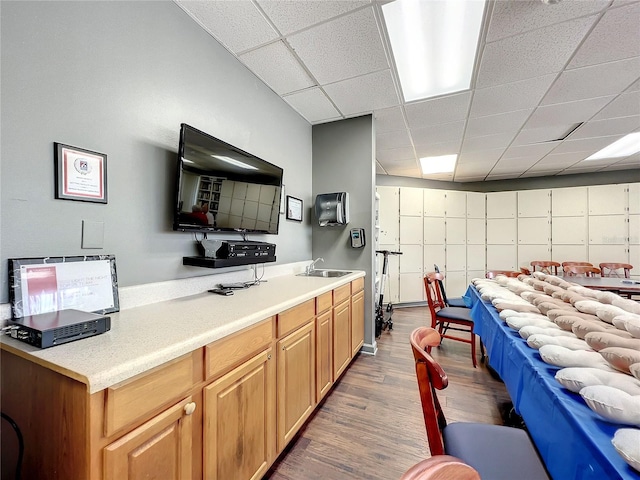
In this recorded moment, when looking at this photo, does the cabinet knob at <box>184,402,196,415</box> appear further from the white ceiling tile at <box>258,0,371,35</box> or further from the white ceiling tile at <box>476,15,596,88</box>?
the white ceiling tile at <box>476,15,596,88</box>

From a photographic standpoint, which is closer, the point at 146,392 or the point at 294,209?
the point at 146,392

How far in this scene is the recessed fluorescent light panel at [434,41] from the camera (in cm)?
168

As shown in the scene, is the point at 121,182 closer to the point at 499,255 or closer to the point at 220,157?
the point at 220,157

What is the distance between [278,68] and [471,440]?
8.99 ft

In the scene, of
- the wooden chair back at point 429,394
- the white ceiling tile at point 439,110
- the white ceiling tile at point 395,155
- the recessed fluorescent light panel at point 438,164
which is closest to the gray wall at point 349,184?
the white ceiling tile at point 439,110

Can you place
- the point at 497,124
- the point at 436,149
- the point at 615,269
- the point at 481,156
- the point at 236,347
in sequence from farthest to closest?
the point at 615,269 → the point at 481,156 → the point at 436,149 → the point at 497,124 → the point at 236,347

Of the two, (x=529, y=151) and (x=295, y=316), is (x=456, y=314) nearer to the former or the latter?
(x=295, y=316)

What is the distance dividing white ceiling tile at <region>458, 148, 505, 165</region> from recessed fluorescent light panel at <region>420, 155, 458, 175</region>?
14 centimetres

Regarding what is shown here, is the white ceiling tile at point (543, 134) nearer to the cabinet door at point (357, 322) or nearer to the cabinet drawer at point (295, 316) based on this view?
the cabinet door at point (357, 322)

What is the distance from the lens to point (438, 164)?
16.5ft

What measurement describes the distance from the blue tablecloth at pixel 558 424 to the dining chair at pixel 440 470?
1.57 ft

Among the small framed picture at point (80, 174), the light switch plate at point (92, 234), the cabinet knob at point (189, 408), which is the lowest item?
the cabinet knob at point (189, 408)

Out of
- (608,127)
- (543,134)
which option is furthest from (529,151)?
(608,127)

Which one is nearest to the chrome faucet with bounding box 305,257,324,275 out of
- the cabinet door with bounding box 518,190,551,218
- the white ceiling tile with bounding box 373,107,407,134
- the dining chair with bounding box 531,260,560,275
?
the white ceiling tile with bounding box 373,107,407,134
